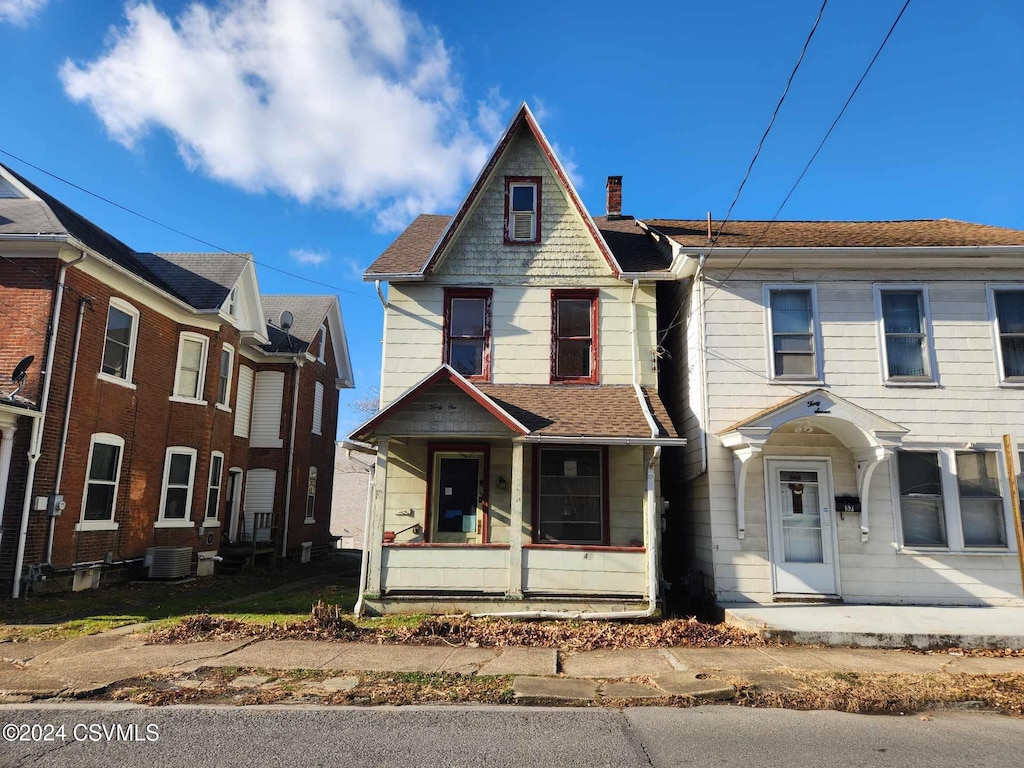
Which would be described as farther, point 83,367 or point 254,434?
point 254,434

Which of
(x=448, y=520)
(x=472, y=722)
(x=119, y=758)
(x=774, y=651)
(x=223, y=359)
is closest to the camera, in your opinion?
(x=119, y=758)

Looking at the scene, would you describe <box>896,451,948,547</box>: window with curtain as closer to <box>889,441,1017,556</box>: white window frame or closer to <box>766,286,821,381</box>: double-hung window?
<box>889,441,1017,556</box>: white window frame

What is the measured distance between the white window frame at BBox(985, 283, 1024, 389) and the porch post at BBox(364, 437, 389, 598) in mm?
10834

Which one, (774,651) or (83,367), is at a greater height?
(83,367)

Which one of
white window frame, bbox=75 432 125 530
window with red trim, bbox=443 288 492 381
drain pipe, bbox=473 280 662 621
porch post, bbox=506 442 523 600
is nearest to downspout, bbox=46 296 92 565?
white window frame, bbox=75 432 125 530

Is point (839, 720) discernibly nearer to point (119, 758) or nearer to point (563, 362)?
point (119, 758)

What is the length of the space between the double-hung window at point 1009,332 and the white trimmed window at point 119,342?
17.6 metres

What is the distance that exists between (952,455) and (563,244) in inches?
314

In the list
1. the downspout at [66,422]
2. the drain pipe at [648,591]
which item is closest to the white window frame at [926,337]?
the drain pipe at [648,591]

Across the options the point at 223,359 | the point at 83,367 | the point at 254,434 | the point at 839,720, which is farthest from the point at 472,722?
the point at 254,434

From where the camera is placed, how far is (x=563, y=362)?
12695 mm

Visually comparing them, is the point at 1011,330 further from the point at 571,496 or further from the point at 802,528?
the point at 571,496

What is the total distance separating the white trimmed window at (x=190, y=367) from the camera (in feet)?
53.3

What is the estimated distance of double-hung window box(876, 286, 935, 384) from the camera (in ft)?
37.1
